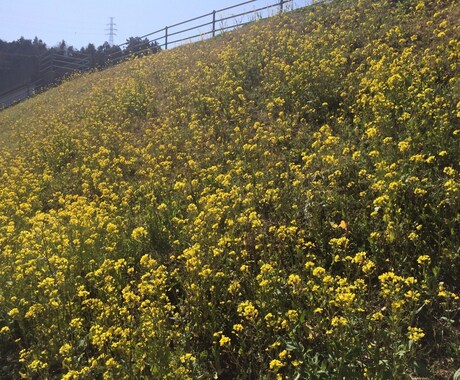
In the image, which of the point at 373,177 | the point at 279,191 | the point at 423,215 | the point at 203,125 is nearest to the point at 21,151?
the point at 203,125

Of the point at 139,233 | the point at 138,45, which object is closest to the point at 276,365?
the point at 139,233

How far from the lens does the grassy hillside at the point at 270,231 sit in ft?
11.9

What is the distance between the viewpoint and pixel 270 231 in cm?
492

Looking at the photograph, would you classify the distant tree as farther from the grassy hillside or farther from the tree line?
the grassy hillside

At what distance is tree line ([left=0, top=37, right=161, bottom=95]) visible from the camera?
35.6 metres

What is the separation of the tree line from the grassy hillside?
25.0 meters

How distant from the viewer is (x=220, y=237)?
512 cm

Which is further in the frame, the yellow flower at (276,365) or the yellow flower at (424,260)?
the yellow flower at (424,260)

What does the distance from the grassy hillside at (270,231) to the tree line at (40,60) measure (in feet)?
81.9

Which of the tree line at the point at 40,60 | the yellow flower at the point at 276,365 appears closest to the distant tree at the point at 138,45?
the tree line at the point at 40,60

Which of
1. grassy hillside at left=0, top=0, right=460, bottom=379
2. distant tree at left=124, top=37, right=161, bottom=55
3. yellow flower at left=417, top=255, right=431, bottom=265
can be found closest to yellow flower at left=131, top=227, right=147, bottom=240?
grassy hillside at left=0, top=0, right=460, bottom=379

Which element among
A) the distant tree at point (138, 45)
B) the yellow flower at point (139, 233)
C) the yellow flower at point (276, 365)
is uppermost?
the distant tree at point (138, 45)

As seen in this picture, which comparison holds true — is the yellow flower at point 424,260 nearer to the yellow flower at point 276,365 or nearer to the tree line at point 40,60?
the yellow flower at point 276,365

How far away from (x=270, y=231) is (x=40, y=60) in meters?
43.2
